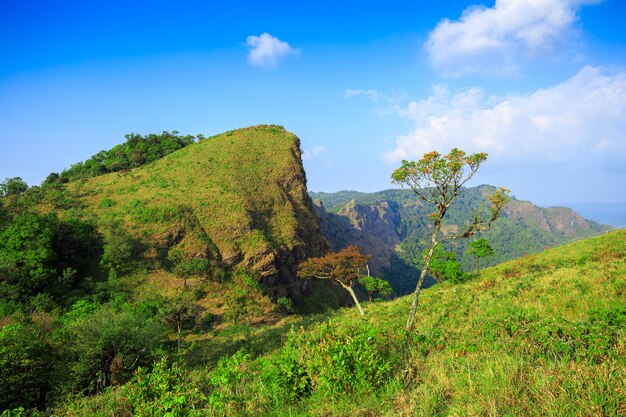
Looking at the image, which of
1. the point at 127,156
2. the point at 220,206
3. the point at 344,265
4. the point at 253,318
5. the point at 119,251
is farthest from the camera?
the point at 127,156

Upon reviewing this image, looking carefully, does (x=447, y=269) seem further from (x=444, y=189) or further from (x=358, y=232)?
(x=358, y=232)

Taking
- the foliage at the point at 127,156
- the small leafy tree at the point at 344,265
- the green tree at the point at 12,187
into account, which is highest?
the foliage at the point at 127,156

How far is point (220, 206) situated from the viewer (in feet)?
132

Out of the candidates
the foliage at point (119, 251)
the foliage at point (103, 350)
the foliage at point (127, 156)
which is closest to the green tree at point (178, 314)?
the foliage at point (119, 251)

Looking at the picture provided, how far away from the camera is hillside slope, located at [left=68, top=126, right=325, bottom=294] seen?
34.7 m

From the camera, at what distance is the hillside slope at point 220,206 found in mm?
34656

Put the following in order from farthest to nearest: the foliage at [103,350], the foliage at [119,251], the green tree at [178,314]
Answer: the foliage at [119,251] → the green tree at [178,314] → the foliage at [103,350]

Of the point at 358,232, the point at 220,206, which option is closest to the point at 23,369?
the point at 220,206

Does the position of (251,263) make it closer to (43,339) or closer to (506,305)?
(43,339)

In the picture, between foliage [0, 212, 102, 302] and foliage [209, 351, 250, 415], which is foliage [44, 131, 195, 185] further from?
foliage [209, 351, 250, 415]

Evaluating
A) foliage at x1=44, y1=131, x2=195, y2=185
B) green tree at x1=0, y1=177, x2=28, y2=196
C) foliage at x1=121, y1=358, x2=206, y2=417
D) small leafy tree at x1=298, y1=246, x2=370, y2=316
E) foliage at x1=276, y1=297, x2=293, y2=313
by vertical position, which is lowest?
foliage at x1=276, y1=297, x2=293, y2=313


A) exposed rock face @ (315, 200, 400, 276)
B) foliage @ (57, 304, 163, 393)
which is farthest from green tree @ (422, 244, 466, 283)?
exposed rock face @ (315, 200, 400, 276)

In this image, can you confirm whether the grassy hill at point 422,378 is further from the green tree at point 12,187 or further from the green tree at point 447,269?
the green tree at point 12,187

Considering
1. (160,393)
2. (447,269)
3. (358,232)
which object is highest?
(160,393)
